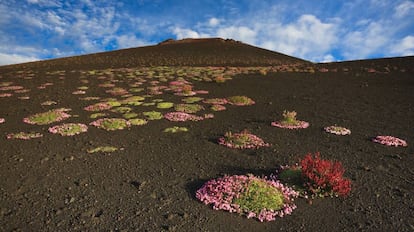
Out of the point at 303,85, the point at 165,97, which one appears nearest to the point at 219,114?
the point at 165,97

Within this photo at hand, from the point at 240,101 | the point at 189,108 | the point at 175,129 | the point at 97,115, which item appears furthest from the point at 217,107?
the point at 97,115

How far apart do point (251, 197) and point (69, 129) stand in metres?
11.0

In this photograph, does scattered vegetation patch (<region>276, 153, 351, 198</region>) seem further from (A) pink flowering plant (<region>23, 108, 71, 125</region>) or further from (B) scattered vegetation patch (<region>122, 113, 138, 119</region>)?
(A) pink flowering plant (<region>23, 108, 71, 125</region>)

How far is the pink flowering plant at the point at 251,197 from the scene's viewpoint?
8602mm

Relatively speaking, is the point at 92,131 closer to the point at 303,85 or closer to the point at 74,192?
the point at 74,192

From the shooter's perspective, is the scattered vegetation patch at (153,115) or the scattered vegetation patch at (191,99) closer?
the scattered vegetation patch at (153,115)

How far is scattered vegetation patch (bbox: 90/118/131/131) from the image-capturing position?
1638 centimetres

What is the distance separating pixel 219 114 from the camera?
20000 mm

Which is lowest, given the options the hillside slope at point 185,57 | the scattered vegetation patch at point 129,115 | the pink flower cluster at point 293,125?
the scattered vegetation patch at point 129,115

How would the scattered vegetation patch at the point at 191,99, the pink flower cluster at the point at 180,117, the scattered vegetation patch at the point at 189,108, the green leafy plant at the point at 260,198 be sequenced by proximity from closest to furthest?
the green leafy plant at the point at 260,198
the pink flower cluster at the point at 180,117
the scattered vegetation patch at the point at 189,108
the scattered vegetation patch at the point at 191,99

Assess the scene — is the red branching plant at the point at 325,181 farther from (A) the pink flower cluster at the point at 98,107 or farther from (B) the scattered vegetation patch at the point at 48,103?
(B) the scattered vegetation patch at the point at 48,103

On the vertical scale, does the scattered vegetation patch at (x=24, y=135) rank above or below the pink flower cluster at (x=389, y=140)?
below

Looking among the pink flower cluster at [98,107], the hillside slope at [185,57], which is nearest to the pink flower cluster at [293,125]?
the pink flower cluster at [98,107]

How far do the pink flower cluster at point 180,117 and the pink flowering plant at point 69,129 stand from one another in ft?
16.1
